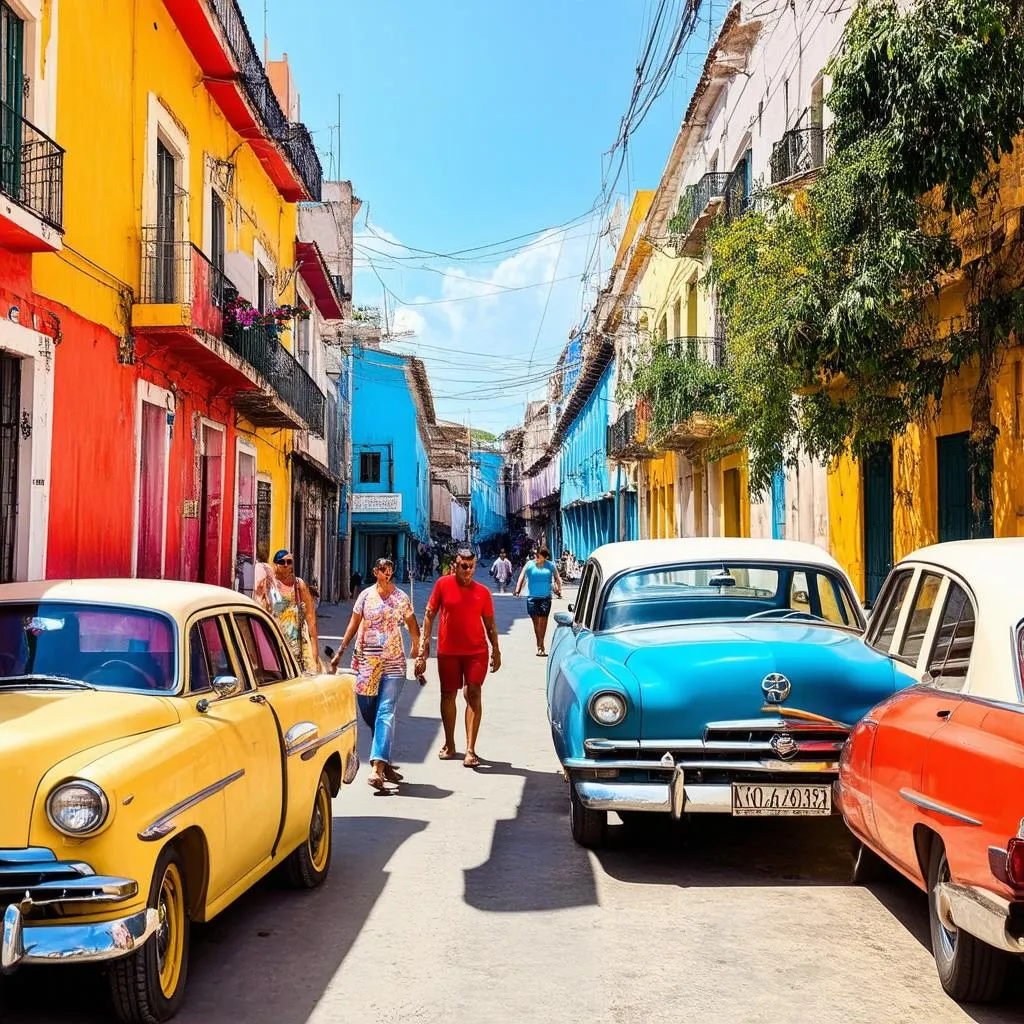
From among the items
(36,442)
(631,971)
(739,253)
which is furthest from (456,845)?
(739,253)

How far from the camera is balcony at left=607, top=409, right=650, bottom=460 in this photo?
98.4ft

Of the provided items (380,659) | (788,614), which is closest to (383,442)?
(380,659)

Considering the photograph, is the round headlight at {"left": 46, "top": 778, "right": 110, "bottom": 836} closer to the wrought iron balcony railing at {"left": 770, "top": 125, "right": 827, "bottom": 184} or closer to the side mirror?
the side mirror

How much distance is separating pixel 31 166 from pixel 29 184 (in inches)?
10.3

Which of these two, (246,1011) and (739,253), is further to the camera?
(739,253)

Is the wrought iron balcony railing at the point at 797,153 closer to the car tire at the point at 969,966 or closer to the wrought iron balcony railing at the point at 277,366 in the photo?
the wrought iron balcony railing at the point at 277,366

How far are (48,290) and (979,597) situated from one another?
27.1ft

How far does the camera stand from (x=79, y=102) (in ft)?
35.5

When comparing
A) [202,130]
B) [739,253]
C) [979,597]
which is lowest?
[979,597]

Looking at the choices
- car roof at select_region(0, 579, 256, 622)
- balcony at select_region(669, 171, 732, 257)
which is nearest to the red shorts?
car roof at select_region(0, 579, 256, 622)

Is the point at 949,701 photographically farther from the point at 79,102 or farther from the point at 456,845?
the point at 79,102

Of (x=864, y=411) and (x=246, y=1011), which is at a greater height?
(x=864, y=411)

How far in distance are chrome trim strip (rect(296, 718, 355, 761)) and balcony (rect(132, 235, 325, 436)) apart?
7299mm

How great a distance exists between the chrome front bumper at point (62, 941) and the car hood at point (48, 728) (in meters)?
0.24
